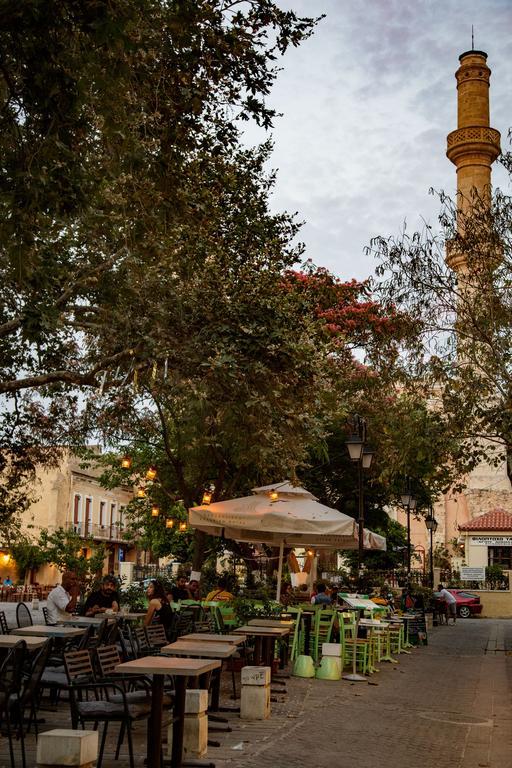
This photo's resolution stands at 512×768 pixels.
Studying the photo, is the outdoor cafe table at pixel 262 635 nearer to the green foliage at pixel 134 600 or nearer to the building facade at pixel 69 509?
the green foliage at pixel 134 600

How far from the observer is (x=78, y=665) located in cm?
788

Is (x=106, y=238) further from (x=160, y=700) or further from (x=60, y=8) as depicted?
(x=160, y=700)

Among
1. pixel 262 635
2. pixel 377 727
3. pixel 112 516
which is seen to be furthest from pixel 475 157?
pixel 377 727

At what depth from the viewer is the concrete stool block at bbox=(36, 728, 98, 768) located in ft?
19.2

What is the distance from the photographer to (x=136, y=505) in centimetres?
3288

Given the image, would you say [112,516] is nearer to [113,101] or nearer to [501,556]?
[501,556]

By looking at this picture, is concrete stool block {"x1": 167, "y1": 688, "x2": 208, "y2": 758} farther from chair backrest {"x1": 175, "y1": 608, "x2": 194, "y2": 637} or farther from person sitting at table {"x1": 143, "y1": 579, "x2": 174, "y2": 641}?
chair backrest {"x1": 175, "y1": 608, "x2": 194, "y2": 637}

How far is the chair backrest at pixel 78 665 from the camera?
25.4 feet

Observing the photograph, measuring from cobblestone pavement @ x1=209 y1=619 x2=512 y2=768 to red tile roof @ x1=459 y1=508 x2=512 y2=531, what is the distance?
33.3m

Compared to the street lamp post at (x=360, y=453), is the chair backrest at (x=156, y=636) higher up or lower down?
lower down

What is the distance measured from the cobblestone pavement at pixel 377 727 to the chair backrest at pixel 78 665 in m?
0.74

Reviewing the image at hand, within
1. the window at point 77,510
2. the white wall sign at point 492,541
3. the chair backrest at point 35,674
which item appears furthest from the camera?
the window at point 77,510

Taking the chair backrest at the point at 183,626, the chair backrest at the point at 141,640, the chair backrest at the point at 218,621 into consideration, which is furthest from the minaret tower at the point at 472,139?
the chair backrest at the point at 141,640

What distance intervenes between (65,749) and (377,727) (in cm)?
543
